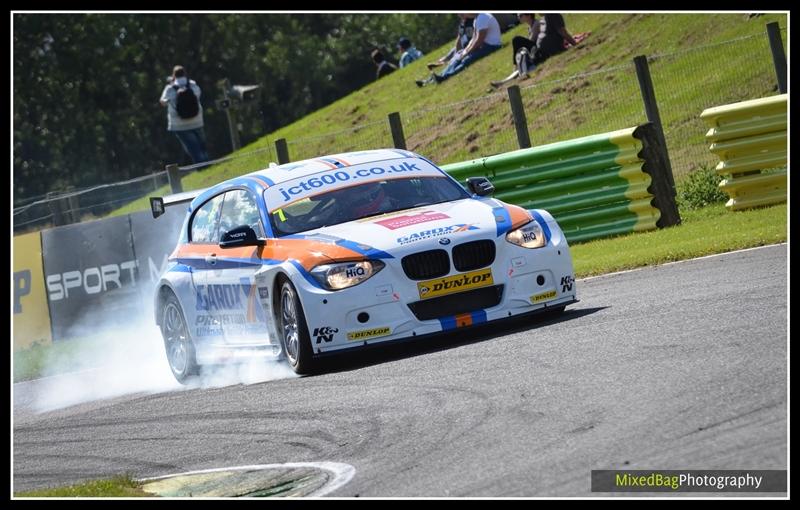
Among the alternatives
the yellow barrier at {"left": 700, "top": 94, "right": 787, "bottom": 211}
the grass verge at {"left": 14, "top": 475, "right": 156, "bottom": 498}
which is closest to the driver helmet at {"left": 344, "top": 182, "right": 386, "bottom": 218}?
the grass verge at {"left": 14, "top": 475, "right": 156, "bottom": 498}

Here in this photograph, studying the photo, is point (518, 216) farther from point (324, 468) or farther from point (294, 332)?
point (324, 468)

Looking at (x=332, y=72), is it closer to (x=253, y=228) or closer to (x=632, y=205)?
(x=632, y=205)

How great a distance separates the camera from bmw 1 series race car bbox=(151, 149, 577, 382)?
9.99 m

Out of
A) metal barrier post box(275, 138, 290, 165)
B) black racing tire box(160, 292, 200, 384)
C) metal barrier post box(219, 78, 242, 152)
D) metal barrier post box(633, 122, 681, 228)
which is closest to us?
black racing tire box(160, 292, 200, 384)

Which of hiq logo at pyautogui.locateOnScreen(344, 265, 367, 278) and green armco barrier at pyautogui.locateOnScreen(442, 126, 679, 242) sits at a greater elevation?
green armco barrier at pyautogui.locateOnScreen(442, 126, 679, 242)

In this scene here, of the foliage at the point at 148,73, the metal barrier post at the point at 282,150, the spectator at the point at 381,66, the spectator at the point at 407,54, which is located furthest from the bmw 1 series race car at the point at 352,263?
the foliage at the point at 148,73

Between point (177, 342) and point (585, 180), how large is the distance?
6.34 metres

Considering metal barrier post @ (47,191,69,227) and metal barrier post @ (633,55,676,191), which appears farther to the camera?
metal barrier post @ (47,191,69,227)

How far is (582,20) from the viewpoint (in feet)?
98.5

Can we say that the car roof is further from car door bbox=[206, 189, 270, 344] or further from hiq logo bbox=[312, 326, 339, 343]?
hiq logo bbox=[312, 326, 339, 343]

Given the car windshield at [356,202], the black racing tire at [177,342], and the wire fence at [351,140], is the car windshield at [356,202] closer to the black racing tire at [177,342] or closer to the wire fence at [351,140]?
the black racing tire at [177,342]

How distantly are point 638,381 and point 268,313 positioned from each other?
3933 mm

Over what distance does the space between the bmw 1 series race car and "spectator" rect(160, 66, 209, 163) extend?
1497 centimetres

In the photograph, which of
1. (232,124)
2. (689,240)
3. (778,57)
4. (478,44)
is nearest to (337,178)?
(689,240)
